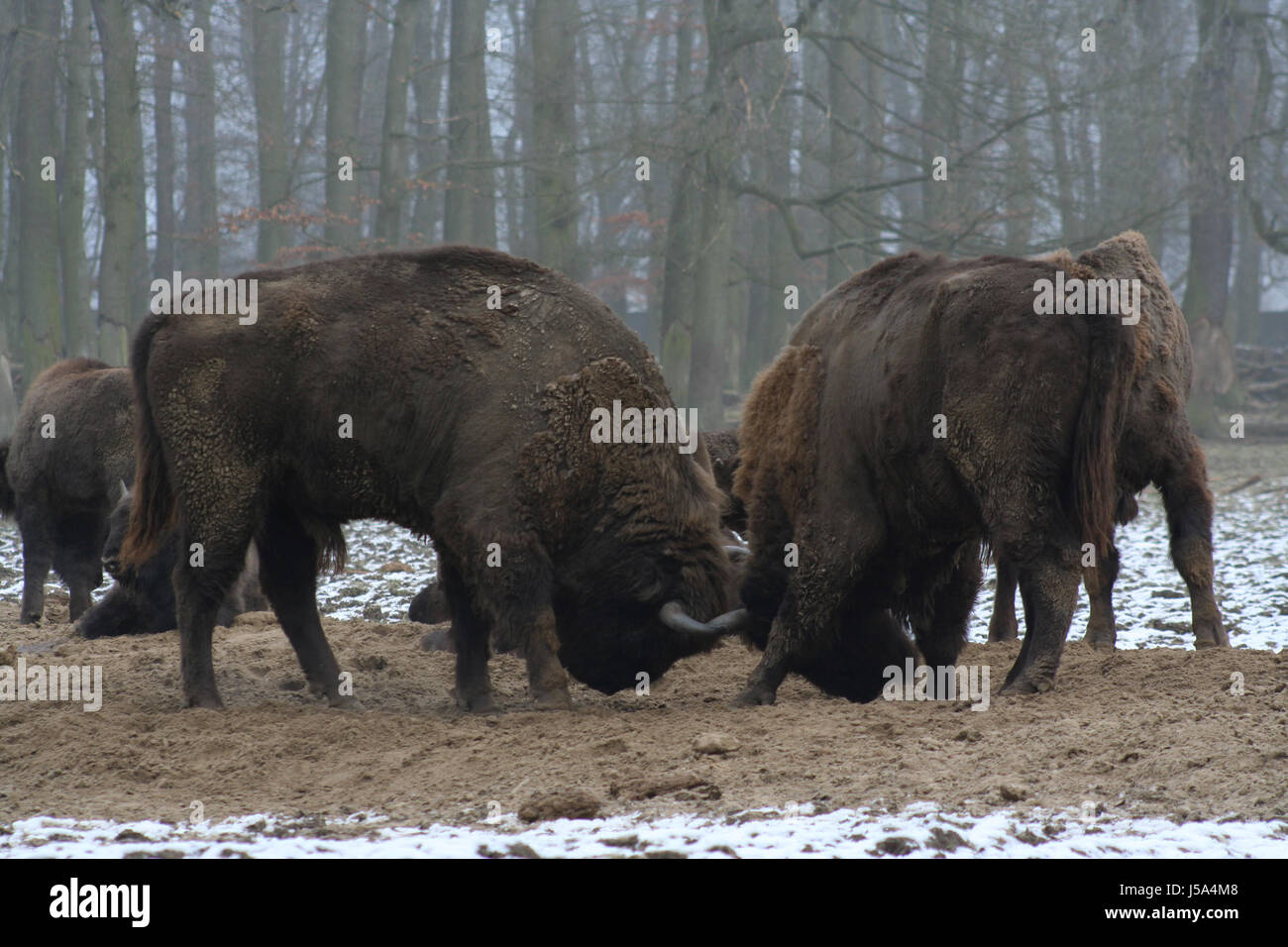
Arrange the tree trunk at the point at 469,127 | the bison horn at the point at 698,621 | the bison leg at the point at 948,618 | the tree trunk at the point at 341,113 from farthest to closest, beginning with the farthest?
the tree trunk at the point at 341,113, the tree trunk at the point at 469,127, the bison leg at the point at 948,618, the bison horn at the point at 698,621

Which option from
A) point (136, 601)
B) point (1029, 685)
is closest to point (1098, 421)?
point (1029, 685)

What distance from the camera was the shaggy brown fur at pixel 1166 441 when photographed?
6.70 meters

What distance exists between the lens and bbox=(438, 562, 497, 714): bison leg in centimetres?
624

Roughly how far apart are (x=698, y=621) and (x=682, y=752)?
1.28m

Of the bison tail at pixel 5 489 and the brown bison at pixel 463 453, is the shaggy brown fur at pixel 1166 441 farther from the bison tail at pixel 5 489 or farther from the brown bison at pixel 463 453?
the bison tail at pixel 5 489

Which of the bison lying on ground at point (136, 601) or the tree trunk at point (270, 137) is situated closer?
the bison lying on ground at point (136, 601)

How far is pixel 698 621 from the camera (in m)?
6.00

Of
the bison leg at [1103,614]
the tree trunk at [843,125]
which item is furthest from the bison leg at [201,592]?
the tree trunk at [843,125]

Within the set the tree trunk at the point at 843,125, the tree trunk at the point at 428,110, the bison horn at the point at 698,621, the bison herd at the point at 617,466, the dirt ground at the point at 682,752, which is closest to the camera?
the dirt ground at the point at 682,752

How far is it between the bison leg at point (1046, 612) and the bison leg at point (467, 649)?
7.74 ft

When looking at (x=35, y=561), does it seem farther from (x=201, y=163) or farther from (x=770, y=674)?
(x=201, y=163)

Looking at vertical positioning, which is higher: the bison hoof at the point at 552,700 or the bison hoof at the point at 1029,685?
the bison hoof at the point at 1029,685

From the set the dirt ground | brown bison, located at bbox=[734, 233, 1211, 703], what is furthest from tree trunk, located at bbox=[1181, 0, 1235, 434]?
the dirt ground
